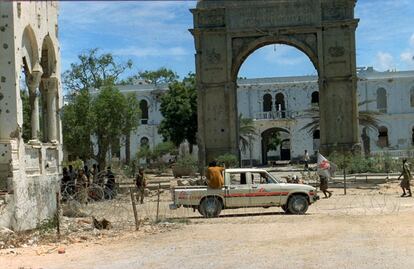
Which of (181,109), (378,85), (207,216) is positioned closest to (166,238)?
(207,216)

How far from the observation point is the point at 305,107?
69312 mm

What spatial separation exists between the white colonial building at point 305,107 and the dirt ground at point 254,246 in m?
49.8

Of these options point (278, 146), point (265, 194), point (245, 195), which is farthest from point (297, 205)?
point (278, 146)

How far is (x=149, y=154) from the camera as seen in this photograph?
66.8 metres

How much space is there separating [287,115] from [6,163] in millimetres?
54296

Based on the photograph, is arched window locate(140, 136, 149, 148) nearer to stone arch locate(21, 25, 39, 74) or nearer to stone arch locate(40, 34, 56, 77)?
stone arch locate(40, 34, 56, 77)

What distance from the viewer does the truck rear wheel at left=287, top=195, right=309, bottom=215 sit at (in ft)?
64.7

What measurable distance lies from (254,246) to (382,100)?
59.4 meters

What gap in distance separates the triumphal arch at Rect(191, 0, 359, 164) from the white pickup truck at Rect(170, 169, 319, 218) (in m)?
22.4

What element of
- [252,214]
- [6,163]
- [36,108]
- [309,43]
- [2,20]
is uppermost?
[309,43]

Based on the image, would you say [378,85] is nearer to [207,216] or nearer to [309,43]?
[309,43]

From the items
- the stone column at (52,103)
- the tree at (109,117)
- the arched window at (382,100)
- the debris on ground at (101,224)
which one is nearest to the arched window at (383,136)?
the arched window at (382,100)

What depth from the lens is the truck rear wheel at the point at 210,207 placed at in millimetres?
19344

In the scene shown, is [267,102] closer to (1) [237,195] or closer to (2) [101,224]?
(1) [237,195]
